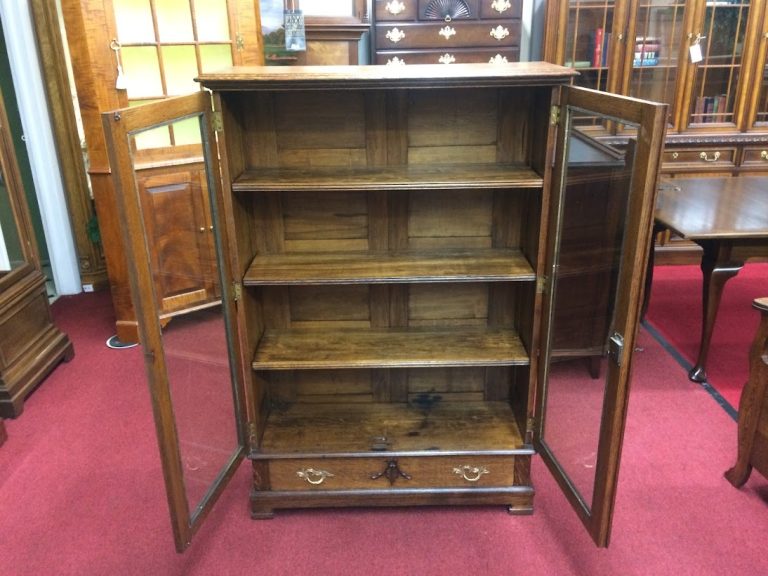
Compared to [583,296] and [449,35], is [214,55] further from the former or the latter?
[583,296]

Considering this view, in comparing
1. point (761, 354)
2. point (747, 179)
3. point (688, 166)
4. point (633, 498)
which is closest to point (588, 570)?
point (633, 498)

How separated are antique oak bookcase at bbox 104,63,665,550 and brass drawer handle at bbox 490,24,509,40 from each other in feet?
7.15

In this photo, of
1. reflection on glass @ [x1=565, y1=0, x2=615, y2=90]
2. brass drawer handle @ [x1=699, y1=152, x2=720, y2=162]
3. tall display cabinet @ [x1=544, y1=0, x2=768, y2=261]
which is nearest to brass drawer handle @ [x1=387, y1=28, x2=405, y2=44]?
tall display cabinet @ [x1=544, y1=0, x2=768, y2=261]

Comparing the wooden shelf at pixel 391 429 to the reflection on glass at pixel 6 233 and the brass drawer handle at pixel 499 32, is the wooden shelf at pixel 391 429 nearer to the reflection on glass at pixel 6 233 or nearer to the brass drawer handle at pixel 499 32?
the reflection on glass at pixel 6 233

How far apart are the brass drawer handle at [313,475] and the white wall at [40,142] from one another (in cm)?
269

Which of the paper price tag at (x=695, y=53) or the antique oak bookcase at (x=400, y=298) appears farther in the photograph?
the paper price tag at (x=695, y=53)

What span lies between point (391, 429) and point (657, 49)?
3.26 metres

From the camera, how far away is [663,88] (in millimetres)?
4277

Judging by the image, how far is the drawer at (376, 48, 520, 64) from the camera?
405 centimetres

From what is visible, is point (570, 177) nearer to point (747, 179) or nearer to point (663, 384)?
point (663, 384)

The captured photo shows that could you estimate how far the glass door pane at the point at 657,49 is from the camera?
161 inches

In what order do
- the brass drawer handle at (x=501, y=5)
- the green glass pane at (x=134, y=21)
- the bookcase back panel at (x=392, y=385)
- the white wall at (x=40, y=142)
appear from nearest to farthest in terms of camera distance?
the bookcase back panel at (x=392, y=385) < the green glass pane at (x=134, y=21) < the white wall at (x=40, y=142) < the brass drawer handle at (x=501, y=5)

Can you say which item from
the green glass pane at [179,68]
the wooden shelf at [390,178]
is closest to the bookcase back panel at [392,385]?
the wooden shelf at [390,178]

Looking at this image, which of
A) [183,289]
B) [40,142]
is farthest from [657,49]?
[40,142]
